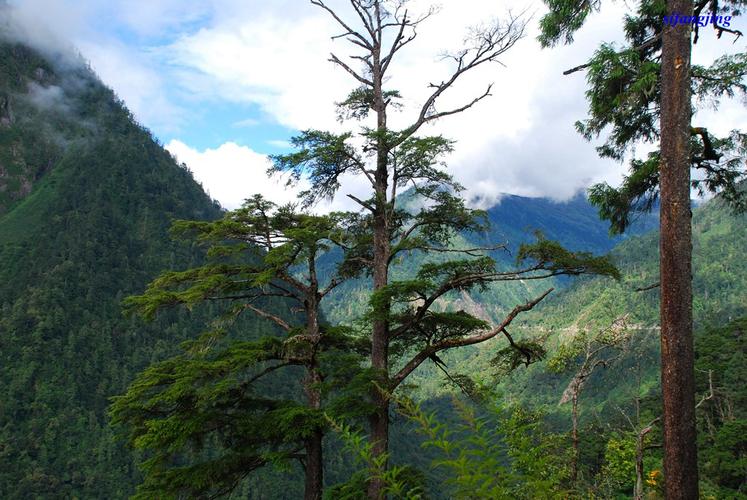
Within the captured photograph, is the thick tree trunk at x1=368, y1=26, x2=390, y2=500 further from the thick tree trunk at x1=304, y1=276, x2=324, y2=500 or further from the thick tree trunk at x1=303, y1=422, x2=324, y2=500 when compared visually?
the thick tree trunk at x1=303, y1=422, x2=324, y2=500

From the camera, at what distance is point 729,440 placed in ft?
94.4

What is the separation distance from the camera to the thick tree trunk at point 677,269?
18.1 feet

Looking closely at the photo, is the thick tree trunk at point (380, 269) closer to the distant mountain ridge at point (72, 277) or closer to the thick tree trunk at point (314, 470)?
the thick tree trunk at point (314, 470)

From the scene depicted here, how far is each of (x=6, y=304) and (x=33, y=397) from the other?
2945 centimetres

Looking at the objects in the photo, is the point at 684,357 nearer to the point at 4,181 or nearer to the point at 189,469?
the point at 189,469

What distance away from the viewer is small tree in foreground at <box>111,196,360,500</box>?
8.03m

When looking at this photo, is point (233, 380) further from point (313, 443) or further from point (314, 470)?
point (314, 470)

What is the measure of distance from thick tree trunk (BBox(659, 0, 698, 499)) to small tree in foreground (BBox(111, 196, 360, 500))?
459 cm

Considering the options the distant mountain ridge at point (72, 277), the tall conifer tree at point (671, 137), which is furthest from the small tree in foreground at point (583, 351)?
the distant mountain ridge at point (72, 277)

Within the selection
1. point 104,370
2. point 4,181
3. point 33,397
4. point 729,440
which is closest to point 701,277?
point 729,440

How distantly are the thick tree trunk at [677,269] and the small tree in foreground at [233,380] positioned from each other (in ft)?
15.1

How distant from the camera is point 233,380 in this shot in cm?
803

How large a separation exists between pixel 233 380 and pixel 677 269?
21.7 feet

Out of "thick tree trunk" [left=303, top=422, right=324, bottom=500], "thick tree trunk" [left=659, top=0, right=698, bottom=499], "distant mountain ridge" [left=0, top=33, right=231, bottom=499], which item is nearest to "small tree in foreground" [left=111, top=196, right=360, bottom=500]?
"thick tree trunk" [left=303, top=422, right=324, bottom=500]
